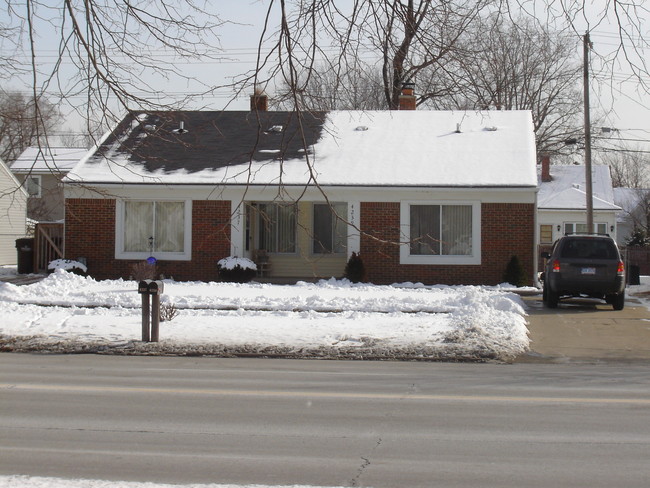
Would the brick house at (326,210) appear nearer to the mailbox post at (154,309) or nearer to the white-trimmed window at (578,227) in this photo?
the mailbox post at (154,309)

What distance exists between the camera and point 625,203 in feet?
216

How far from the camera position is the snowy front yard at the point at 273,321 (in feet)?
44.2

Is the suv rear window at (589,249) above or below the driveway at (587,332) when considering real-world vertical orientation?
above

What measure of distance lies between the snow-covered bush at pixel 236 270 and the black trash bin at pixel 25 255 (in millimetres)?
7905

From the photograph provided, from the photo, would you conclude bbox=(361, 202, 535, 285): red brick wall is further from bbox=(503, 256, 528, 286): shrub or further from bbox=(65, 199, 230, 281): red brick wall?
bbox=(65, 199, 230, 281): red brick wall

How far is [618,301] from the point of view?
19.6 metres

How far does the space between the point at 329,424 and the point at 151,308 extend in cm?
678

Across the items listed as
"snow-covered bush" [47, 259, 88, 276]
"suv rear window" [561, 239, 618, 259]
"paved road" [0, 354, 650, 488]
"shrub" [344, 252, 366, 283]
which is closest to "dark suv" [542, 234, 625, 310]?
"suv rear window" [561, 239, 618, 259]

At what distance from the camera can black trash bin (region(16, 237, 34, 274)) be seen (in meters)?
28.3

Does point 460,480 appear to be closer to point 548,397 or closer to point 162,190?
point 548,397

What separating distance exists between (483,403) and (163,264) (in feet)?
57.6

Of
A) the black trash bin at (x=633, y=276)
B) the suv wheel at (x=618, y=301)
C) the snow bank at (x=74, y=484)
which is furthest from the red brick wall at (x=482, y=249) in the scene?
the snow bank at (x=74, y=484)

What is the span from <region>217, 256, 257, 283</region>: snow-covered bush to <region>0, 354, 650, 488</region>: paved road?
12.5 m

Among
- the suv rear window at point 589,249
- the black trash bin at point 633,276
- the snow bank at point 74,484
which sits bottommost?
the snow bank at point 74,484
